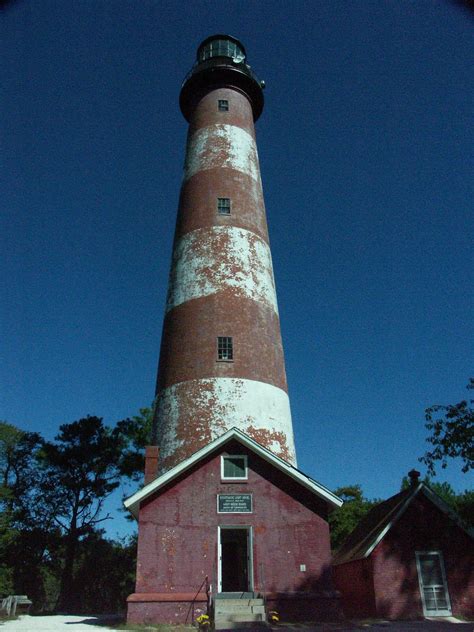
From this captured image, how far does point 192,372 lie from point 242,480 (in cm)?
449

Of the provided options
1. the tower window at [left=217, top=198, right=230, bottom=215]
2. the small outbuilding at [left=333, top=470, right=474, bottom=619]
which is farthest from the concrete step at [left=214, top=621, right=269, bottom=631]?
the tower window at [left=217, top=198, right=230, bottom=215]

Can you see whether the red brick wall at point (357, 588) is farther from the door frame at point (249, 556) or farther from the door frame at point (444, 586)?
the door frame at point (249, 556)

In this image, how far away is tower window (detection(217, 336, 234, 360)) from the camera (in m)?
18.0

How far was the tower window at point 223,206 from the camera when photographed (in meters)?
20.9

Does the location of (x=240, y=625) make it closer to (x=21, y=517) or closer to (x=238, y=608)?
(x=238, y=608)

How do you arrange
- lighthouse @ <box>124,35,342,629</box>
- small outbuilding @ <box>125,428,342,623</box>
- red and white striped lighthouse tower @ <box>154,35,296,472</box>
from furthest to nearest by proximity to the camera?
red and white striped lighthouse tower @ <box>154,35,296,472</box> → lighthouse @ <box>124,35,342,629</box> → small outbuilding @ <box>125,428,342,623</box>

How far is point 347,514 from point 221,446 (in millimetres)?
18960

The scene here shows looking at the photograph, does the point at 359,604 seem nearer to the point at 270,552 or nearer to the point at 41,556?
the point at 270,552

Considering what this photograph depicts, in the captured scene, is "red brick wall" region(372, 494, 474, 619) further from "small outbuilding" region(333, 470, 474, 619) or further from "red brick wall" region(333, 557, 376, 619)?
"red brick wall" region(333, 557, 376, 619)

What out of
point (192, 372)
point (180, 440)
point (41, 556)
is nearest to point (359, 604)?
point (180, 440)

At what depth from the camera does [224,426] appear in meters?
16.7

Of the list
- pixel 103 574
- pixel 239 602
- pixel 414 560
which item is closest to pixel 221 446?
pixel 239 602

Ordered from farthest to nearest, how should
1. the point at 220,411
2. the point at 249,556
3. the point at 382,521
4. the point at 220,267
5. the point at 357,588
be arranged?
the point at 220,267 → the point at 220,411 → the point at 382,521 → the point at 357,588 → the point at 249,556

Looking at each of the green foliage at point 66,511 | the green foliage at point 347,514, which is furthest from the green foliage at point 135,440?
the green foliage at point 347,514
